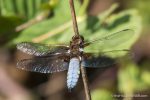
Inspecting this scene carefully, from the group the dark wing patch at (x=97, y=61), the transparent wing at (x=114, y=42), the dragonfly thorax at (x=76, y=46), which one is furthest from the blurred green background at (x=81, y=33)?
the dragonfly thorax at (x=76, y=46)

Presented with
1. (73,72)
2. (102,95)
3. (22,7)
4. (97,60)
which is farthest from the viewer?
(102,95)

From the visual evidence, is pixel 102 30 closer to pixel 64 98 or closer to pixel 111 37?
pixel 111 37

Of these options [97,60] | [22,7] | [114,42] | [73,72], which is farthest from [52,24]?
[73,72]

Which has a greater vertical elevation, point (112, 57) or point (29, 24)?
point (29, 24)

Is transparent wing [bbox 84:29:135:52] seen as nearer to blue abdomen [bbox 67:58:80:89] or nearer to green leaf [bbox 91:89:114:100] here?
blue abdomen [bbox 67:58:80:89]

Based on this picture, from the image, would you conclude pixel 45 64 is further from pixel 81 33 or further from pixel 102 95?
pixel 102 95

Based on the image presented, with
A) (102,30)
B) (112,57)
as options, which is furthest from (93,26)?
(112,57)

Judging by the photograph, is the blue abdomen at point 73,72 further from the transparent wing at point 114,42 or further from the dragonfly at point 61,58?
the transparent wing at point 114,42
